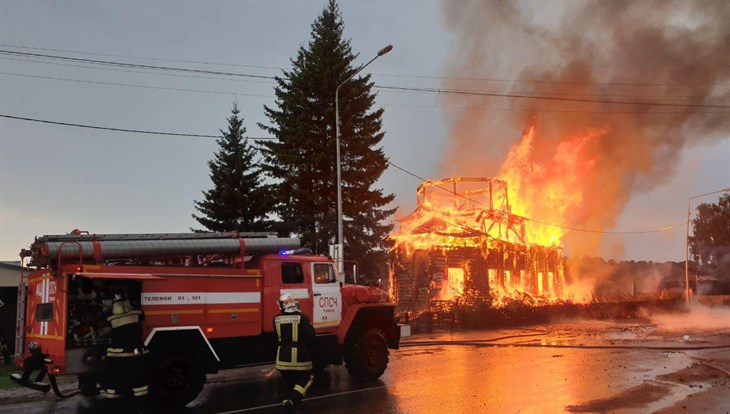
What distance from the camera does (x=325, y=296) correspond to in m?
11.4

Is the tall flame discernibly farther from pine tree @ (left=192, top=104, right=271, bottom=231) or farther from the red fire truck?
the red fire truck

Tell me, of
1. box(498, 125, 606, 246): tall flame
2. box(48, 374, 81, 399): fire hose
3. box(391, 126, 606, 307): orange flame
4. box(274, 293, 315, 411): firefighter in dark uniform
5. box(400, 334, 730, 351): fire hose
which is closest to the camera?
box(274, 293, 315, 411): firefighter in dark uniform

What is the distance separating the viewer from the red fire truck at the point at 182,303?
862cm

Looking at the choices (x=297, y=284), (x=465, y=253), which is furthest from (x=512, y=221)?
(x=297, y=284)

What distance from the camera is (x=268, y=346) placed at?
→ 10.4m

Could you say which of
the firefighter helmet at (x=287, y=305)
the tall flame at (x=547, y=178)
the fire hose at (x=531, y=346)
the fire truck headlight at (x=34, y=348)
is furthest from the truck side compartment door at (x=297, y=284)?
the tall flame at (x=547, y=178)

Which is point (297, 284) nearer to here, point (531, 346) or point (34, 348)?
point (34, 348)

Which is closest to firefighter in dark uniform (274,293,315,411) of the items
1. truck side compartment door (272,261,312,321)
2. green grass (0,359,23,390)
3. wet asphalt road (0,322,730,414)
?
wet asphalt road (0,322,730,414)

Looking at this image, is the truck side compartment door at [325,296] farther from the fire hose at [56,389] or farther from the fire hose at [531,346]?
the fire hose at [531,346]

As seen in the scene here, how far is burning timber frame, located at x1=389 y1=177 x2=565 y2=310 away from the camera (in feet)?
104

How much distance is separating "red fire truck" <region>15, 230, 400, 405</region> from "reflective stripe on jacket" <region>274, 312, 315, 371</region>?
1736 millimetres

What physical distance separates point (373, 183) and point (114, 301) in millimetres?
21802

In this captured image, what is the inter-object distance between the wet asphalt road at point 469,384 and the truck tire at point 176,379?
268 mm

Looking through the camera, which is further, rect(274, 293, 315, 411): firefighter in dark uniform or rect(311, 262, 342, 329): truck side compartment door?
rect(311, 262, 342, 329): truck side compartment door
